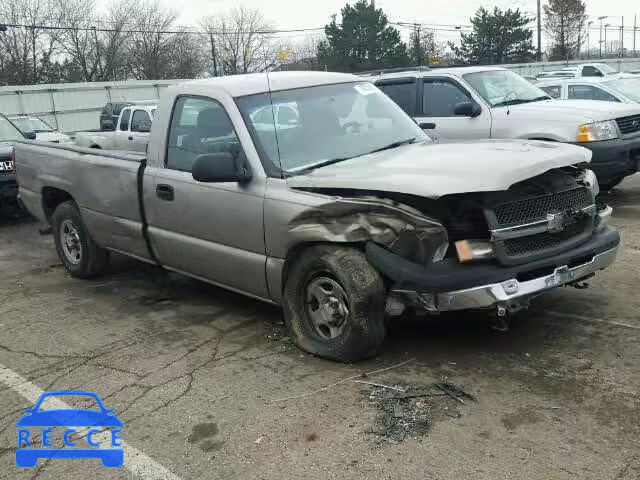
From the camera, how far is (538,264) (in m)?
4.06

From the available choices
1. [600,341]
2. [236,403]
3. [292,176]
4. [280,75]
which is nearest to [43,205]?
[280,75]

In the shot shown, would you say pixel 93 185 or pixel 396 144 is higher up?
pixel 396 144

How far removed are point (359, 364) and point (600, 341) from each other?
1.61 meters

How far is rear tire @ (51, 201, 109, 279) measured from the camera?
674cm

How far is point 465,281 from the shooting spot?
3.88 metres

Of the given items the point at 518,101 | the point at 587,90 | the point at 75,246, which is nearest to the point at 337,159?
the point at 75,246

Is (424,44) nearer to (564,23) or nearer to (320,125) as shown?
(564,23)

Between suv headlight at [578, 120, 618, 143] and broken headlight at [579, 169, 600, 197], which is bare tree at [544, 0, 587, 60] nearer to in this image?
suv headlight at [578, 120, 618, 143]

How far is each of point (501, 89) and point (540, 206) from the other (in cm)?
552

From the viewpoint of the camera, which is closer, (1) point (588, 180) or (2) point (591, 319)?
(1) point (588, 180)

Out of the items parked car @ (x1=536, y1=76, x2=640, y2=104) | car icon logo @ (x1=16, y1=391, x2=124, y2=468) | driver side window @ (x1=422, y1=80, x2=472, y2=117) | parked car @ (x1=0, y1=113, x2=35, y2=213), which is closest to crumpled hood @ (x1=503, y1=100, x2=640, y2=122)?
driver side window @ (x1=422, y1=80, x2=472, y2=117)

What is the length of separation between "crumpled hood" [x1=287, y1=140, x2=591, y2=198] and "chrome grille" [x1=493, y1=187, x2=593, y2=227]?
197 millimetres

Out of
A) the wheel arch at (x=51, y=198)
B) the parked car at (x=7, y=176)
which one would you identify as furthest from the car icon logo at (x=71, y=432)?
the parked car at (x=7, y=176)

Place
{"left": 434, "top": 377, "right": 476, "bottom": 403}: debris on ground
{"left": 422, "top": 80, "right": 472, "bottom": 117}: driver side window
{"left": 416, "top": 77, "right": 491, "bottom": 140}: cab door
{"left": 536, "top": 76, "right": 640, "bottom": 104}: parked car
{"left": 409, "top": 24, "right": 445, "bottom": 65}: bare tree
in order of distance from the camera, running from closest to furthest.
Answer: {"left": 434, "top": 377, "right": 476, "bottom": 403}: debris on ground
{"left": 416, "top": 77, "right": 491, "bottom": 140}: cab door
{"left": 422, "top": 80, "right": 472, "bottom": 117}: driver side window
{"left": 536, "top": 76, "right": 640, "bottom": 104}: parked car
{"left": 409, "top": 24, "right": 445, "bottom": 65}: bare tree
